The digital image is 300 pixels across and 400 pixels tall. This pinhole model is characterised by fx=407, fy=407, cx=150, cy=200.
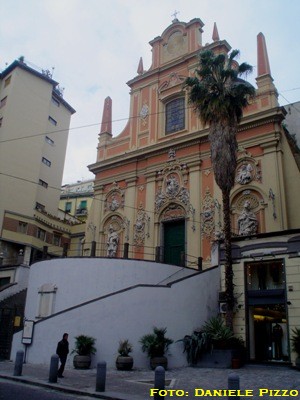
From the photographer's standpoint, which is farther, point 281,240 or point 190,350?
point 281,240

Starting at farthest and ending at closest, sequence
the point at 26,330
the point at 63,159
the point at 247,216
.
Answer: the point at 63,159, the point at 247,216, the point at 26,330

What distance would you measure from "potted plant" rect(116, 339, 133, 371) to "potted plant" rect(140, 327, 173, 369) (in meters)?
0.62

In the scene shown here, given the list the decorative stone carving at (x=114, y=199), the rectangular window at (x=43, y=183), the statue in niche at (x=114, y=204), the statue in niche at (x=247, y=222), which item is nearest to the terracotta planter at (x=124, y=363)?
the statue in niche at (x=247, y=222)

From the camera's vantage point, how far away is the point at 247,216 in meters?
21.8

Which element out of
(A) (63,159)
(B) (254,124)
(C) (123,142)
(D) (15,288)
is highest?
(A) (63,159)

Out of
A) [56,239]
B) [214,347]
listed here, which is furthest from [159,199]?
[56,239]

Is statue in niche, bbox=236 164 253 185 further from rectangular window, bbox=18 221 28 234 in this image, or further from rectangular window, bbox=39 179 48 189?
rectangular window, bbox=39 179 48 189

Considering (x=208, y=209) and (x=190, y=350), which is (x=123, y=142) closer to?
(x=208, y=209)

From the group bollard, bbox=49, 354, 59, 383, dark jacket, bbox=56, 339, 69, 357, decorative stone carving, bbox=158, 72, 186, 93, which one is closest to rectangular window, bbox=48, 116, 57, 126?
decorative stone carving, bbox=158, 72, 186, 93

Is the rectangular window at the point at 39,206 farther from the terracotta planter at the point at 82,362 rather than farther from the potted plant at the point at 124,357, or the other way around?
the potted plant at the point at 124,357

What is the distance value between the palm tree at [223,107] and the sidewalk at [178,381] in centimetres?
393

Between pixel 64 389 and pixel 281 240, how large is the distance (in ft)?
32.5

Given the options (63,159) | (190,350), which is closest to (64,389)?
(190,350)

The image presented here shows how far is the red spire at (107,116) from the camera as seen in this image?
103 ft
